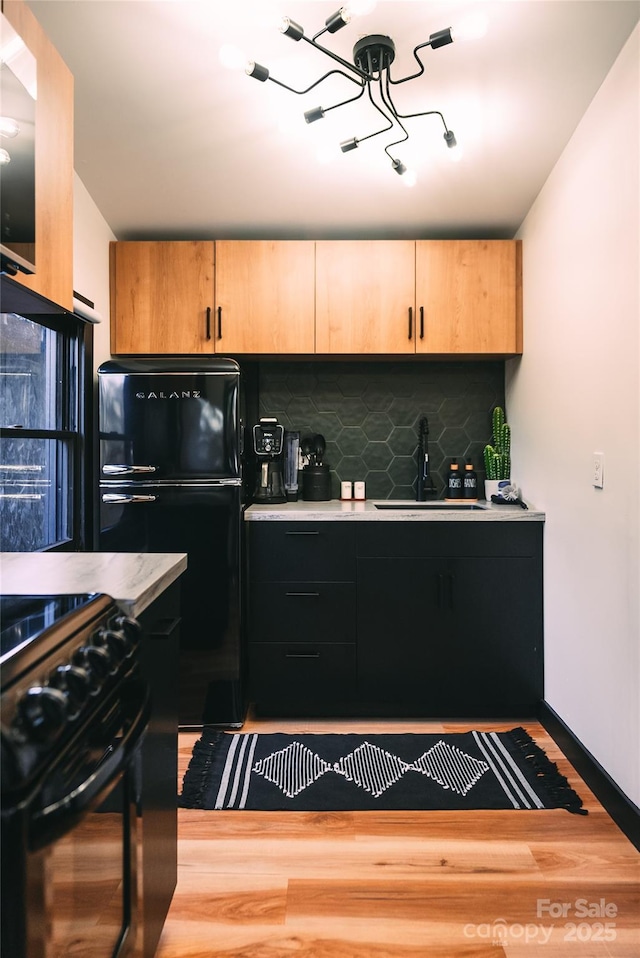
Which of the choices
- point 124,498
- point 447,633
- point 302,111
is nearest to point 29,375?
point 124,498

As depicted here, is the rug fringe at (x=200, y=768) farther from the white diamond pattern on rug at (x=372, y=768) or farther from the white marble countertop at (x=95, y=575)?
the white marble countertop at (x=95, y=575)

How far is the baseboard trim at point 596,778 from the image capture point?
1844mm

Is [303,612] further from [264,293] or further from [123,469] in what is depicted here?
[264,293]

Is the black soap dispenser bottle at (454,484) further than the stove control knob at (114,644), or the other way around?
the black soap dispenser bottle at (454,484)

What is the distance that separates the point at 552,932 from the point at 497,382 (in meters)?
2.49

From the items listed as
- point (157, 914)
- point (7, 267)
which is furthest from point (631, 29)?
point (157, 914)

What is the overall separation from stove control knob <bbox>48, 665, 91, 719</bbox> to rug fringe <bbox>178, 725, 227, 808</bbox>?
143cm

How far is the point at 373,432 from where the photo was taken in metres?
3.37

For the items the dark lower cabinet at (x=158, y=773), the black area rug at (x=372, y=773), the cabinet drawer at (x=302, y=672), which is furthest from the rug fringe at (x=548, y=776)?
the dark lower cabinet at (x=158, y=773)

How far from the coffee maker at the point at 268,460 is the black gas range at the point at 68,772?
5.95ft

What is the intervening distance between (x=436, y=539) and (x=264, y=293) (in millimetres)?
1410

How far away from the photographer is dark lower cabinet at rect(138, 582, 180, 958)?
4.16 ft

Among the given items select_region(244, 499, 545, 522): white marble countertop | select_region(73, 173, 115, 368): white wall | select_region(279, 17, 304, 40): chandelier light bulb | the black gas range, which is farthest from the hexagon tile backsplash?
the black gas range

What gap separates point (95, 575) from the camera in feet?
4.42
